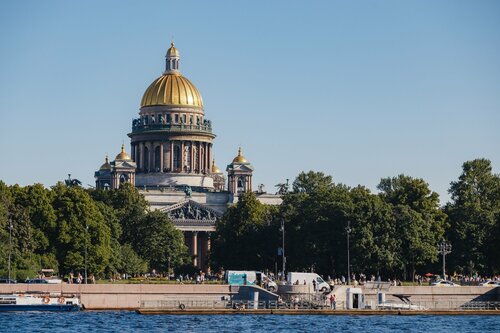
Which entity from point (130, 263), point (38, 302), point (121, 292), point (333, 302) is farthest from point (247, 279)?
point (130, 263)

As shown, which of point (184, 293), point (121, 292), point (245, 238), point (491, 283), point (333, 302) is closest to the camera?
point (333, 302)

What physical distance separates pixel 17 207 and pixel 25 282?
18.5 metres

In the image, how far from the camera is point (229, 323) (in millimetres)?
123062

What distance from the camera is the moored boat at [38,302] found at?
132875 mm

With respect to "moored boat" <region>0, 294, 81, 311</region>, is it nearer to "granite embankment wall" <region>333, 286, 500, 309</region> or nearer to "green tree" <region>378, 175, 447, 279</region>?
"granite embankment wall" <region>333, 286, 500, 309</region>

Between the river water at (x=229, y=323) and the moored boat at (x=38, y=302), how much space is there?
0.61 m

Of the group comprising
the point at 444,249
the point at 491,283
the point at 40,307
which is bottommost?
the point at 40,307

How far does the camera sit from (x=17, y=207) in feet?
520

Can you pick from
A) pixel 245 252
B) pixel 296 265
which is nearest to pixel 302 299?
pixel 296 265

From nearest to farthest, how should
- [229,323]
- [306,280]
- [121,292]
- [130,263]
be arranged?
[229,323], [121,292], [306,280], [130,263]

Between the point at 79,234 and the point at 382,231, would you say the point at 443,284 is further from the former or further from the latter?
the point at 79,234

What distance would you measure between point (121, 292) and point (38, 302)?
7.04m

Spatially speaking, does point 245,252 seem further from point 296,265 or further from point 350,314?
point 350,314

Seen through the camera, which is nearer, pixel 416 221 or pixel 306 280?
pixel 306 280
